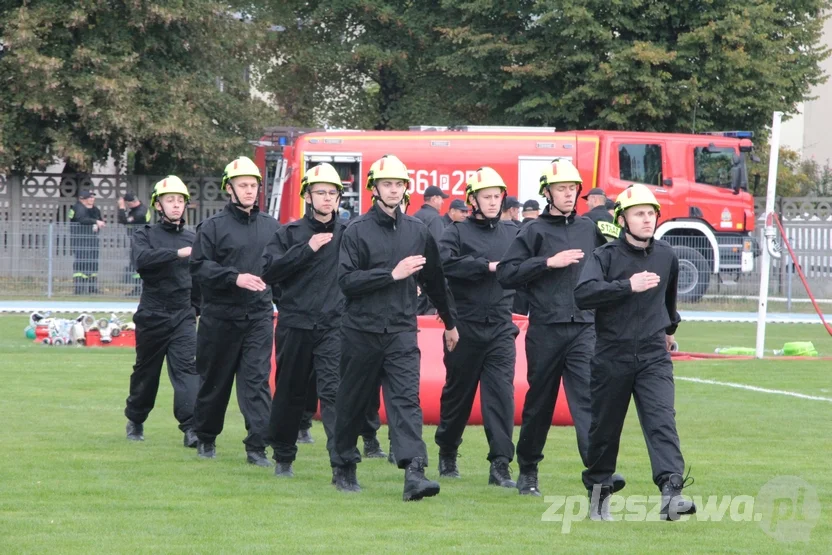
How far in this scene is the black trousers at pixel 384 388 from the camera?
8734mm

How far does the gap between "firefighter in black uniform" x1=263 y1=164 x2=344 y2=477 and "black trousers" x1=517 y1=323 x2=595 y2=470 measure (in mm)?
1369

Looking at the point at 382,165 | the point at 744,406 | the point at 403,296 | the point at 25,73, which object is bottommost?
the point at 744,406

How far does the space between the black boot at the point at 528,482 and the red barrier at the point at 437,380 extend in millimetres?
3117

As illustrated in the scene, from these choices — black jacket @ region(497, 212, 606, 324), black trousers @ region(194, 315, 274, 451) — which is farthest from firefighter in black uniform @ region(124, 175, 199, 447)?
black jacket @ region(497, 212, 606, 324)

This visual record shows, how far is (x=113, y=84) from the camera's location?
103 ft

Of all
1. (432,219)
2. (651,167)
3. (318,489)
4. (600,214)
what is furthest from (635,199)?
(651,167)

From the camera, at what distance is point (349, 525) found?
7.85 metres

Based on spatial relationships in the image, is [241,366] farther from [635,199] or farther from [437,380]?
[635,199]

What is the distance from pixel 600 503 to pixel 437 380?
4.34 meters

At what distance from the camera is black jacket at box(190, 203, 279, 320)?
10156 millimetres

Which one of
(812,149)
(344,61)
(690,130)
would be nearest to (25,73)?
(344,61)

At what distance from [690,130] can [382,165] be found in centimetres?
2620

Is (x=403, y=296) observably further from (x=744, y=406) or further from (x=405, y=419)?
(x=744, y=406)

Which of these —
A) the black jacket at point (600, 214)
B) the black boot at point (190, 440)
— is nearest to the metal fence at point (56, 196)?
the black jacket at point (600, 214)
